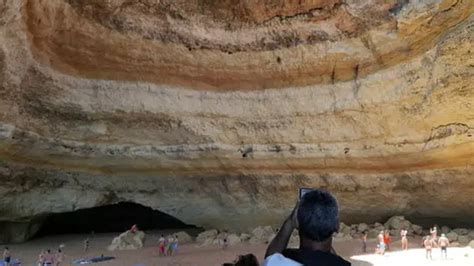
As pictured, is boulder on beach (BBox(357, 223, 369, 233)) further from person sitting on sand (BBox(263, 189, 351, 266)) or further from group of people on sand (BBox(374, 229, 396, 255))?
person sitting on sand (BBox(263, 189, 351, 266))

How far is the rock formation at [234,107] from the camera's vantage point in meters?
7.61

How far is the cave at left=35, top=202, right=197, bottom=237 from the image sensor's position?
1241 cm

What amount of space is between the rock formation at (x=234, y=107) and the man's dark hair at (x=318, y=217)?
6.50 meters

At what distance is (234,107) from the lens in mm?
8773

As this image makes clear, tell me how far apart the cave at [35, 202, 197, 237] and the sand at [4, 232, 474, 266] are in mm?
1906

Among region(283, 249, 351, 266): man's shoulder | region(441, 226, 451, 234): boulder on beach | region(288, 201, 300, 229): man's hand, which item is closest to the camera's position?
region(283, 249, 351, 266): man's shoulder

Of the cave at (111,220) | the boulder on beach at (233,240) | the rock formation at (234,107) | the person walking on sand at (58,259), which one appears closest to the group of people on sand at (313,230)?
the rock formation at (234,107)

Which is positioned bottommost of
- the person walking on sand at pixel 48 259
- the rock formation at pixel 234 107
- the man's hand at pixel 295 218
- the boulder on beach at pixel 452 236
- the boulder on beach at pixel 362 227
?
the person walking on sand at pixel 48 259

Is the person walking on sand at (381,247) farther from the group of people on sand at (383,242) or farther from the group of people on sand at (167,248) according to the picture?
the group of people on sand at (167,248)

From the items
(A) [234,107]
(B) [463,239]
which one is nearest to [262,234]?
(A) [234,107]

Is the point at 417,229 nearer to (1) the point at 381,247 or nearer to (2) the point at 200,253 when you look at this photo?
(1) the point at 381,247

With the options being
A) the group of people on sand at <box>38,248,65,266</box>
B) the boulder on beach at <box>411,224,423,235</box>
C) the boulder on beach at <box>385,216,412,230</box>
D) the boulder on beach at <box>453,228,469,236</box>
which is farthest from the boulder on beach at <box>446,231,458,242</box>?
the group of people on sand at <box>38,248,65,266</box>

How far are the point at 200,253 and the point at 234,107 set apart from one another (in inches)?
104

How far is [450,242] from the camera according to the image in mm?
7312
